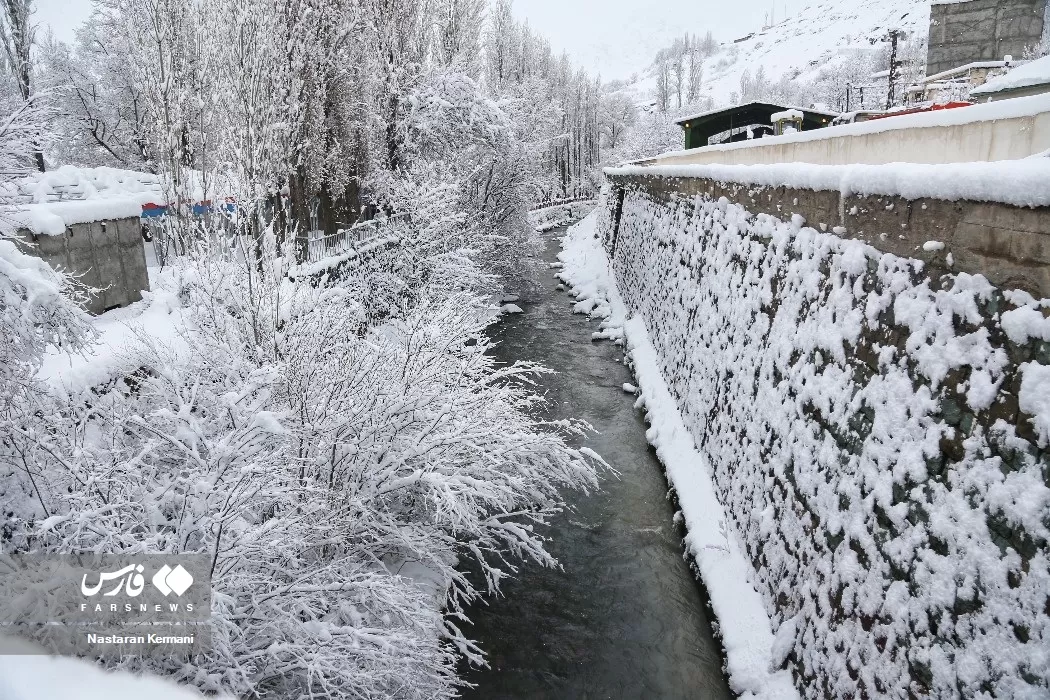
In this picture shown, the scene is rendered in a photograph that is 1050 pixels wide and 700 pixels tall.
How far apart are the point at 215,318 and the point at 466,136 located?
11.7 metres

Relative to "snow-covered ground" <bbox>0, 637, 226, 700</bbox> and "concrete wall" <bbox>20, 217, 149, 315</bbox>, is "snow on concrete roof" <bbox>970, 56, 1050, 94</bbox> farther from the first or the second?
"snow-covered ground" <bbox>0, 637, 226, 700</bbox>

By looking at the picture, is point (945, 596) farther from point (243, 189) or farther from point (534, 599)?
point (243, 189)

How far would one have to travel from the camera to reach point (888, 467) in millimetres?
3859

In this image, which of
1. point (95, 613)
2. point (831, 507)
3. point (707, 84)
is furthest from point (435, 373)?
point (707, 84)

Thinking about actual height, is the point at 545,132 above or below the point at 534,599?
above

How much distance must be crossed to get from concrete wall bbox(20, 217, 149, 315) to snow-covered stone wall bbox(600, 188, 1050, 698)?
7.70 metres

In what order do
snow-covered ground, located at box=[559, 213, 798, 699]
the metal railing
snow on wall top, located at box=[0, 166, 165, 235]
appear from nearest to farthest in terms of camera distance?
snow on wall top, located at box=[0, 166, 165, 235] → snow-covered ground, located at box=[559, 213, 798, 699] → the metal railing

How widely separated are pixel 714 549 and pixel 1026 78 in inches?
618

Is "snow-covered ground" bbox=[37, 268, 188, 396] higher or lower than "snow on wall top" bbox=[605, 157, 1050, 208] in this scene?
lower

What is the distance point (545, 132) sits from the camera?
37938 mm

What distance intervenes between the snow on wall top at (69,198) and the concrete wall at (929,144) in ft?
22.9

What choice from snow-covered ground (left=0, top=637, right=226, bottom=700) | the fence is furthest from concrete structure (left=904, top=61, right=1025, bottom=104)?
snow-covered ground (left=0, top=637, right=226, bottom=700)

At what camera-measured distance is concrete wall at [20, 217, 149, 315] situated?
697 cm
